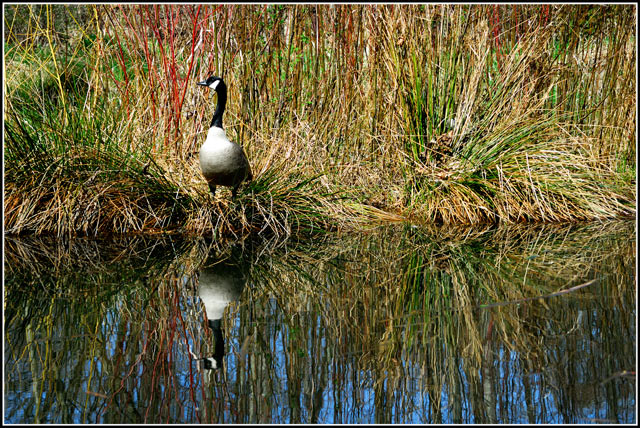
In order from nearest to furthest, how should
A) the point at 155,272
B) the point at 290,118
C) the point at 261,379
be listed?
the point at 261,379 → the point at 155,272 → the point at 290,118

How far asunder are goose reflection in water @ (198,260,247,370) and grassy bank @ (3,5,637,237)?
1025mm

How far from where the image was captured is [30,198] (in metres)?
4.17

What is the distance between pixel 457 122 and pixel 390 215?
0.84 meters

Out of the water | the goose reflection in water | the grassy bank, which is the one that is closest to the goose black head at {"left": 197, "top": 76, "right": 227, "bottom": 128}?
the grassy bank

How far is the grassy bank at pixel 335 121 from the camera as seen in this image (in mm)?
4223

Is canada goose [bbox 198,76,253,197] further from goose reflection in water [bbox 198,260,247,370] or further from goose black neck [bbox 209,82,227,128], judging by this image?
goose reflection in water [bbox 198,260,247,370]

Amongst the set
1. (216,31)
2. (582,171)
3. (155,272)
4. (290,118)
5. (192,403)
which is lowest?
(192,403)

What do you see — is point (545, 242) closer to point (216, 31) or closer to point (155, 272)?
point (155, 272)

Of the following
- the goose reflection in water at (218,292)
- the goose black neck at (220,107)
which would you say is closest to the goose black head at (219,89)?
the goose black neck at (220,107)

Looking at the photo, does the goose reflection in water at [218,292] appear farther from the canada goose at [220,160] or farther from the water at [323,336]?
the canada goose at [220,160]

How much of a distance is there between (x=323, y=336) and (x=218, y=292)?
2.40 ft

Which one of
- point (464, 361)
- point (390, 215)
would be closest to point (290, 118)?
point (390, 215)

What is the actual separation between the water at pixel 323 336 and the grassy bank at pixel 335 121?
76cm

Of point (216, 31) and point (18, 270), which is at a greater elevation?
point (216, 31)
